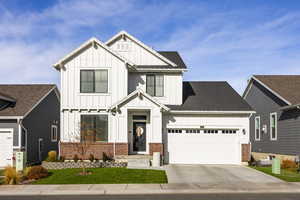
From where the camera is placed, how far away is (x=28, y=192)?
1482 cm

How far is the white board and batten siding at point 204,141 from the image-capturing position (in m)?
24.4

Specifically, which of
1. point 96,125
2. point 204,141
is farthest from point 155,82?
point 204,141

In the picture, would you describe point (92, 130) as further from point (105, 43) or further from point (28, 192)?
point (28, 192)

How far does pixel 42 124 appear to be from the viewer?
91.2 ft

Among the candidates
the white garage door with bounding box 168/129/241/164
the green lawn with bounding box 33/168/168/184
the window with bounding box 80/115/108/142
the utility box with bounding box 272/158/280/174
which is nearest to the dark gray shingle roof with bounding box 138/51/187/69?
the white garage door with bounding box 168/129/241/164

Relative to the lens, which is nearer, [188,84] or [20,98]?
[20,98]

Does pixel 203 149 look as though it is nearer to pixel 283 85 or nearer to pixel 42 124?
pixel 283 85

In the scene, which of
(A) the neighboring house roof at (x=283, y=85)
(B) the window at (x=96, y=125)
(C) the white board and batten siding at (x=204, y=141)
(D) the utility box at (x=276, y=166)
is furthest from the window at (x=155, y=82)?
(D) the utility box at (x=276, y=166)

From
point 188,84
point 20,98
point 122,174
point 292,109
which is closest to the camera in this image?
point 122,174

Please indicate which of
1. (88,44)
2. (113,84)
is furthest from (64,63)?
(113,84)

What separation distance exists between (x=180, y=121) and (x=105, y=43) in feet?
25.8

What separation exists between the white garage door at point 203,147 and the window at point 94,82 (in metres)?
5.33

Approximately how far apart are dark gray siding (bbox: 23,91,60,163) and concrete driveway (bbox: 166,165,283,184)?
10.0 metres

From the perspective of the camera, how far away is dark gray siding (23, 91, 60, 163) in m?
25.5
